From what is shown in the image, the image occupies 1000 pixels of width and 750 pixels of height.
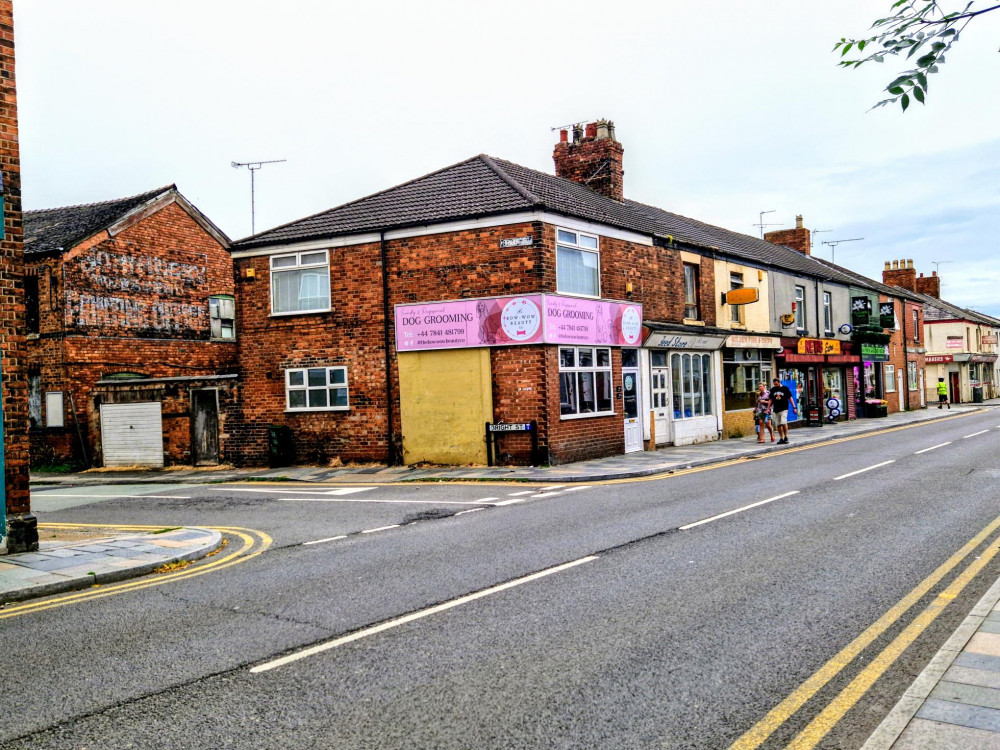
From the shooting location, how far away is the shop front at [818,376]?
29.8 meters

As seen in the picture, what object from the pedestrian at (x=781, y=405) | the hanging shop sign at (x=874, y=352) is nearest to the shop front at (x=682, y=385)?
the pedestrian at (x=781, y=405)

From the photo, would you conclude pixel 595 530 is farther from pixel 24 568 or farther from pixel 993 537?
pixel 24 568

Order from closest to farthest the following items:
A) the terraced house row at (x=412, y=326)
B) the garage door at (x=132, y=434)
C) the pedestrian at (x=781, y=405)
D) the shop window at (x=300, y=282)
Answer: the terraced house row at (x=412, y=326) < the shop window at (x=300, y=282) < the garage door at (x=132, y=434) < the pedestrian at (x=781, y=405)

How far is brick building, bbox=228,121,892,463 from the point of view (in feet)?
59.2

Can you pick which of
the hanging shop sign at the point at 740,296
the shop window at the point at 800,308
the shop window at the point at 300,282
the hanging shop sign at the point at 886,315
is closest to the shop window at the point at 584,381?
the shop window at the point at 300,282

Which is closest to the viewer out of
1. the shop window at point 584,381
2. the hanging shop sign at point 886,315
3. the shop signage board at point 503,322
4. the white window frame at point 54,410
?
the shop signage board at point 503,322

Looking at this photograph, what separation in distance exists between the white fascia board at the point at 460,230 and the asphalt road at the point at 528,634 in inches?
356

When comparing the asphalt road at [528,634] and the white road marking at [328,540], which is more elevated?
the asphalt road at [528,634]

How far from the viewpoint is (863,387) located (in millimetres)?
37156

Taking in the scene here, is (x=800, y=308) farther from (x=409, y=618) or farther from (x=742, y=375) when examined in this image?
(x=409, y=618)

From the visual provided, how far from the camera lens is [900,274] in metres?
53.1

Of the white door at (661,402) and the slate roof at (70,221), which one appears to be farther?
the slate roof at (70,221)

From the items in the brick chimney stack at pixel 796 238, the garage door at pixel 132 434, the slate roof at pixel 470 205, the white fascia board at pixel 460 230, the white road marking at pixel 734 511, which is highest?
the brick chimney stack at pixel 796 238

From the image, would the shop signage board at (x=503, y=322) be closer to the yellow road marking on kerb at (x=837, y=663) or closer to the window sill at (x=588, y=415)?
the window sill at (x=588, y=415)
